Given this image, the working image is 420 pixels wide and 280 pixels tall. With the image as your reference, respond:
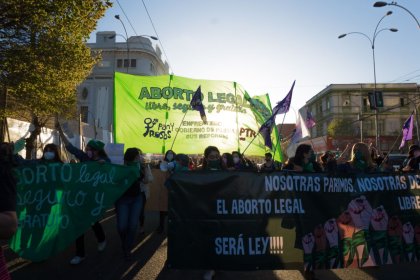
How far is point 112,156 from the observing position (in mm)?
15680

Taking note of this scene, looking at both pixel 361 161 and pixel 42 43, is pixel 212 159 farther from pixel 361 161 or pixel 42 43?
pixel 42 43

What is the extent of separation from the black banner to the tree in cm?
900

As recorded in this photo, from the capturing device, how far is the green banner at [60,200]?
5434mm

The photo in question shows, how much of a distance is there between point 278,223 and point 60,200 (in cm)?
300

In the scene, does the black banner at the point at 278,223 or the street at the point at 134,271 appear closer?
the black banner at the point at 278,223

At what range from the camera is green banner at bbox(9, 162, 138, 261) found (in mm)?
5434

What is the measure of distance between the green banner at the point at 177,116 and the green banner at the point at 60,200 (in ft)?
9.91

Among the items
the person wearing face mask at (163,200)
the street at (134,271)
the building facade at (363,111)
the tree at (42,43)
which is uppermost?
the building facade at (363,111)

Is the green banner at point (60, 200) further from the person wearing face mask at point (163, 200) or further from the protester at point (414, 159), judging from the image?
the protester at point (414, 159)

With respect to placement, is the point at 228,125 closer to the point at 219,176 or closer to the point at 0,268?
the point at 219,176

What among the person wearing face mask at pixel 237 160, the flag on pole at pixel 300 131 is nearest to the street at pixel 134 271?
the person wearing face mask at pixel 237 160

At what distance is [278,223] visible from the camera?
15.9 feet

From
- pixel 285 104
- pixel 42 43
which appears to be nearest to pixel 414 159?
pixel 285 104

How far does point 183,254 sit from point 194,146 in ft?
16.8
